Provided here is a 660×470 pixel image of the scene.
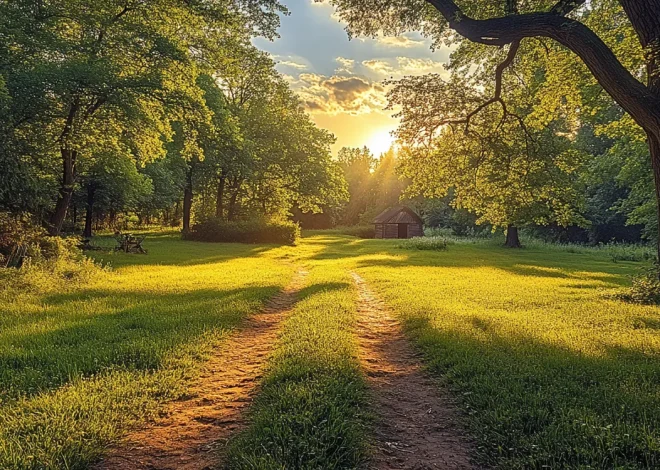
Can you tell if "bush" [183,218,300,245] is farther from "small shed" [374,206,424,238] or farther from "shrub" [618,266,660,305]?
"small shed" [374,206,424,238]

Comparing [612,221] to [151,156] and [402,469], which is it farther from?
[402,469]

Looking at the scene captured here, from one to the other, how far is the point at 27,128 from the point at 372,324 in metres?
16.4

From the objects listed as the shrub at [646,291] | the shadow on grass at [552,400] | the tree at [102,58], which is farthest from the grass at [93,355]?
the shrub at [646,291]

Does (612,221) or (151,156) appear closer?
(151,156)

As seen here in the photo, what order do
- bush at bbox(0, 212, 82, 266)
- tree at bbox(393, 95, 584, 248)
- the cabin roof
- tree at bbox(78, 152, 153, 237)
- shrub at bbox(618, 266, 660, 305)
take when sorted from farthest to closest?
the cabin roof
tree at bbox(78, 152, 153, 237)
tree at bbox(393, 95, 584, 248)
bush at bbox(0, 212, 82, 266)
shrub at bbox(618, 266, 660, 305)

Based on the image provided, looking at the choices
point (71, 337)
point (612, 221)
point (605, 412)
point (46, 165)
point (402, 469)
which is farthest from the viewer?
point (612, 221)

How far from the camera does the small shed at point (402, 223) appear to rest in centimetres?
5959

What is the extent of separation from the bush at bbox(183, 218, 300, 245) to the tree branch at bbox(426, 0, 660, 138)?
90.3 feet

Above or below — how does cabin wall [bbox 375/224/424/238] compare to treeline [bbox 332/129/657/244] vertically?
below

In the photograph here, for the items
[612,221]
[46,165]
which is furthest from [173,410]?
[612,221]

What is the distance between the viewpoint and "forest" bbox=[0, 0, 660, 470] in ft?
11.8

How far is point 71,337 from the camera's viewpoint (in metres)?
6.30

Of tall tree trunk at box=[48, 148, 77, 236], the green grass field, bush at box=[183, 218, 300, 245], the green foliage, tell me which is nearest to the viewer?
the green grass field

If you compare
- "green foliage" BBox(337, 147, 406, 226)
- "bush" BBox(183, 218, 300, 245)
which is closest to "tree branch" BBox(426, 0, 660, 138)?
"bush" BBox(183, 218, 300, 245)
